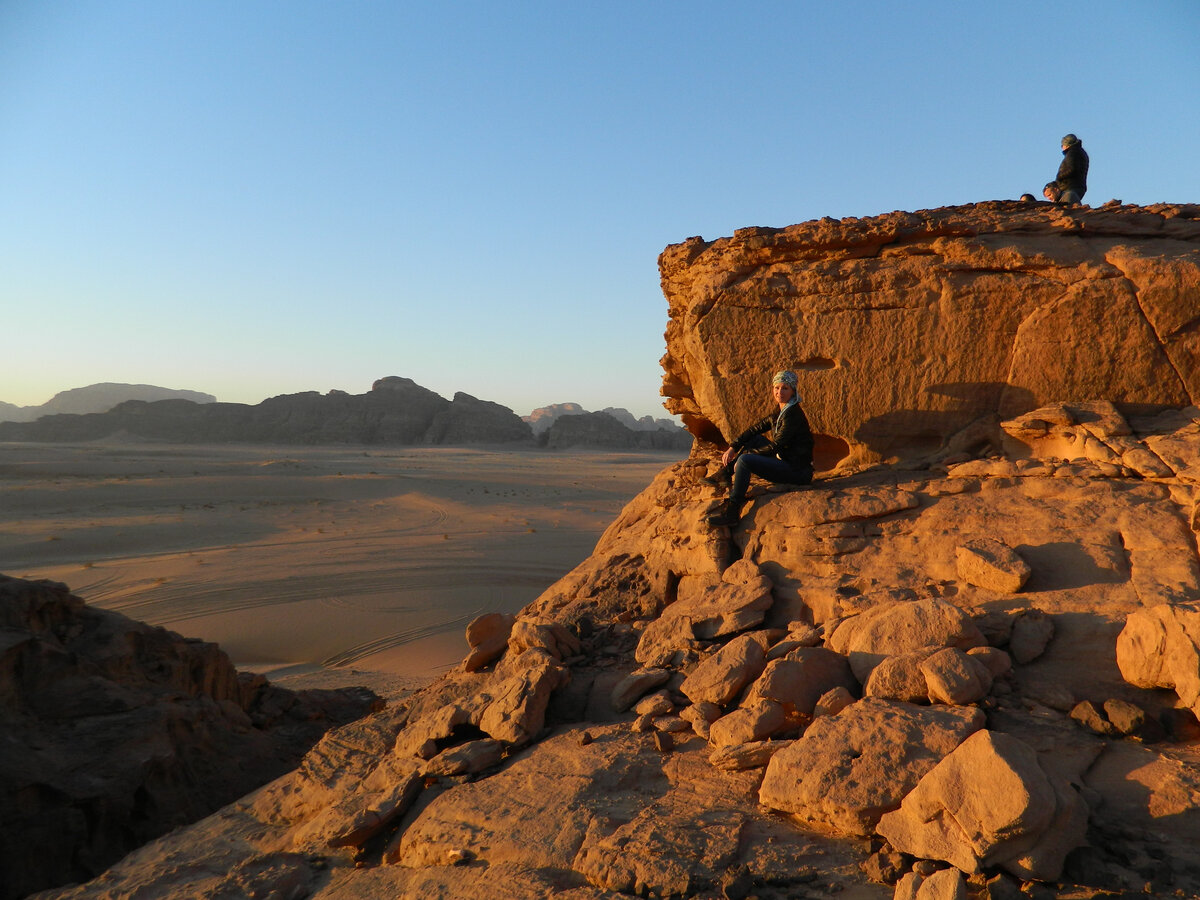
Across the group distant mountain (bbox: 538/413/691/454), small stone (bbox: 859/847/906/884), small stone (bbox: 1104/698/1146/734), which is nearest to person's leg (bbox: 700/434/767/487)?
small stone (bbox: 1104/698/1146/734)

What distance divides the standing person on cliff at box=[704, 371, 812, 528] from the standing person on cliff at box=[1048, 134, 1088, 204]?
10.1ft

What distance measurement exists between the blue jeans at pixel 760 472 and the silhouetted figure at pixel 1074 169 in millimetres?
3405

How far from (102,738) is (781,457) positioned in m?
5.12

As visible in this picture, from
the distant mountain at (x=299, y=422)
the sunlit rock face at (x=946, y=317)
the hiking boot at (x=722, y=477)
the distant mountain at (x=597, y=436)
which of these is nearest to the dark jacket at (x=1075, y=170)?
the sunlit rock face at (x=946, y=317)

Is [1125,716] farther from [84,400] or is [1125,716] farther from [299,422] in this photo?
[84,400]

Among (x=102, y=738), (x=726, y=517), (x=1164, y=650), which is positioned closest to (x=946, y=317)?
(x=726, y=517)

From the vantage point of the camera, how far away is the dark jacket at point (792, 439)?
17.4 feet

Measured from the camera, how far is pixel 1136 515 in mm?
4398

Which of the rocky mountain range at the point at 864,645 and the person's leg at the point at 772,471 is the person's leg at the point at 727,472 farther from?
the rocky mountain range at the point at 864,645

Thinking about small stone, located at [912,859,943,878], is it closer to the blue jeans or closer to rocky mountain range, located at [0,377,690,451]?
the blue jeans

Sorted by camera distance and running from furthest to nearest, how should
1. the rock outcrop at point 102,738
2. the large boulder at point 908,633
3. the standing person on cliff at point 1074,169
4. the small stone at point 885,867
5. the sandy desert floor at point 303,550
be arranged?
1. the sandy desert floor at point 303,550
2. the standing person on cliff at point 1074,169
3. the rock outcrop at point 102,738
4. the large boulder at point 908,633
5. the small stone at point 885,867

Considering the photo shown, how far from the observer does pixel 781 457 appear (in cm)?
542

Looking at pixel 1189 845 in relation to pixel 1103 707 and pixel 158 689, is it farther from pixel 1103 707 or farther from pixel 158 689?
pixel 158 689

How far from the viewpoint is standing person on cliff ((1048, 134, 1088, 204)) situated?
6117 millimetres
